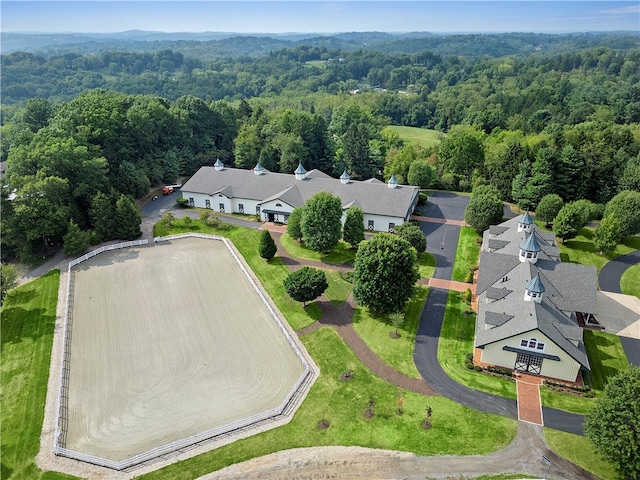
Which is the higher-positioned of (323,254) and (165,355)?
(165,355)

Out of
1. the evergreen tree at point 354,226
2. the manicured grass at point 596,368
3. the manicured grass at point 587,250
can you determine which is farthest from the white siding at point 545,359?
the manicured grass at point 587,250

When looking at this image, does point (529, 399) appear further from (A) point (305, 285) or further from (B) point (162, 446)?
(B) point (162, 446)

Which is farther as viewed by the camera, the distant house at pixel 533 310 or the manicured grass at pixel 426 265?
the manicured grass at pixel 426 265

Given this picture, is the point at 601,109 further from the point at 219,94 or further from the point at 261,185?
the point at 219,94

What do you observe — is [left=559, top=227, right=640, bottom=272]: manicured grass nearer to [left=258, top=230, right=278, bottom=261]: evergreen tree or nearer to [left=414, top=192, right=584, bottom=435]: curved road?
[left=414, top=192, right=584, bottom=435]: curved road

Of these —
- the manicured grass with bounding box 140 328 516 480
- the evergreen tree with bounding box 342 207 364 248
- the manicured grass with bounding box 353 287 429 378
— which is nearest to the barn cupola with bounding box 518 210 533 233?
the manicured grass with bounding box 353 287 429 378

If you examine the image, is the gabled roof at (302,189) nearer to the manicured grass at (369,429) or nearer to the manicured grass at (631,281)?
the manicured grass at (631,281)

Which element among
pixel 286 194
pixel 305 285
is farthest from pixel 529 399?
pixel 286 194

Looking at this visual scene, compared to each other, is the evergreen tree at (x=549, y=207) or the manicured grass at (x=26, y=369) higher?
the evergreen tree at (x=549, y=207)
